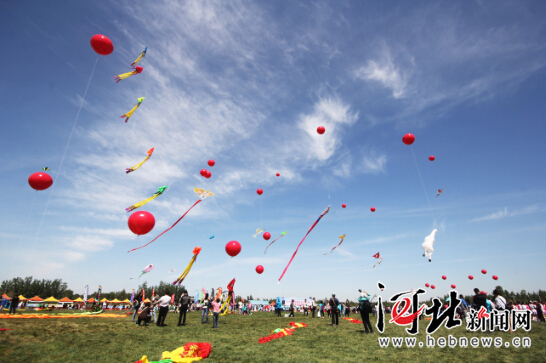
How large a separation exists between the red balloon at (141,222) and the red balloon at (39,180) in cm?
319

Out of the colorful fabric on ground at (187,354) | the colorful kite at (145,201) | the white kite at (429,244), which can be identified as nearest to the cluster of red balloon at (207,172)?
the colorful kite at (145,201)

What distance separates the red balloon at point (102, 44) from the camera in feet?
28.3

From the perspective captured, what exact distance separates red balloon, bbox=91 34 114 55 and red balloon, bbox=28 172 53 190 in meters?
4.73

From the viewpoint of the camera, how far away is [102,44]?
28.9 ft

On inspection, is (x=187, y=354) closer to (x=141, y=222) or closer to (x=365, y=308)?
(x=141, y=222)

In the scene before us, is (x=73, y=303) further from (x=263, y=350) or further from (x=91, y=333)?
(x=263, y=350)

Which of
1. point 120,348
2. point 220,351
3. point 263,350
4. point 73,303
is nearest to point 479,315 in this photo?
point 263,350

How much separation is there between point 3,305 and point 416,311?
39432mm

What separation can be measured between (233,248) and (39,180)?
8.15 meters

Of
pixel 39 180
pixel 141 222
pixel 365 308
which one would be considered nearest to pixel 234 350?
pixel 141 222

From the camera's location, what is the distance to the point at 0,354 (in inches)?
253

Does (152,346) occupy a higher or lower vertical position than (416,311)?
lower

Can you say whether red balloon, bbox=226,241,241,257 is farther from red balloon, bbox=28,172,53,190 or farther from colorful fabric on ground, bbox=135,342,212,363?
red balloon, bbox=28,172,53,190

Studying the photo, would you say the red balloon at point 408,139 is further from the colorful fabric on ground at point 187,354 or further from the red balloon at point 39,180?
the red balloon at point 39,180
